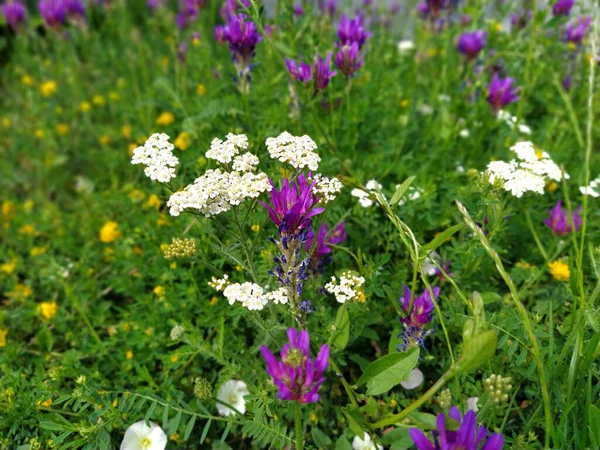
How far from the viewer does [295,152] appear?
148 cm

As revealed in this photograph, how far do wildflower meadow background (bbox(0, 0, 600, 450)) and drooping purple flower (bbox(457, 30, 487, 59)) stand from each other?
2cm

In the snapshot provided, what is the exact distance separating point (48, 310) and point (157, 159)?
1.16 m

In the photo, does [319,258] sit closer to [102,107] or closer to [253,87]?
[253,87]

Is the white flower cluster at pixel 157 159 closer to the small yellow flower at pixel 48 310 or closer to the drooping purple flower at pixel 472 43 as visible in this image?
the small yellow flower at pixel 48 310

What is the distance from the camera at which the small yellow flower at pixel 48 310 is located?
7.32 feet

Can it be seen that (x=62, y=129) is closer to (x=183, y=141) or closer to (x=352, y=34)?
(x=183, y=141)

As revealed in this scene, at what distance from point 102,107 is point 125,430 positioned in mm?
2706

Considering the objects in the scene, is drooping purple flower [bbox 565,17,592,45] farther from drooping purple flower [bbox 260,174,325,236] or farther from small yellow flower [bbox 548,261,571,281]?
drooping purple flower [bbox 260,174,325,236]

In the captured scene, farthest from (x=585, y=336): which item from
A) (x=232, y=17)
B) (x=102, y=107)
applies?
(x=102, y=107)

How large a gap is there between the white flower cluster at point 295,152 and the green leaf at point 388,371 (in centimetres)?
57

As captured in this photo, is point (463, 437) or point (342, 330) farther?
point (342, 330)

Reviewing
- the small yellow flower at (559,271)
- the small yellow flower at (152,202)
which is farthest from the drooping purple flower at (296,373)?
the small yellow flower at (152,202)

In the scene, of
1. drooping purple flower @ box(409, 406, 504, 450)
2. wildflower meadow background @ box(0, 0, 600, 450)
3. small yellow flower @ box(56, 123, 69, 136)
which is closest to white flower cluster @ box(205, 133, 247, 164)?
wildflower meadow background @ box(0, 0, 600, 450)

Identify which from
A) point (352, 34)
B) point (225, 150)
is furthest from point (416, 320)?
point (352, 34)
